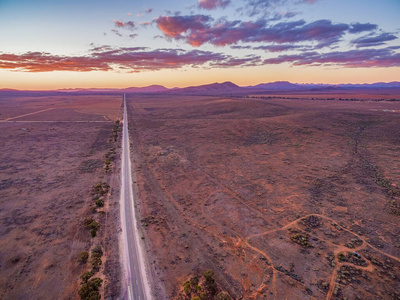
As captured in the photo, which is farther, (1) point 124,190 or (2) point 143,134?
(2) point 143,134

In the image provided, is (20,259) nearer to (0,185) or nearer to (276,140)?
(0,185)

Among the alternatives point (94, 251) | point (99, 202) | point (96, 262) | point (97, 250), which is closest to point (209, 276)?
point (96, 262)

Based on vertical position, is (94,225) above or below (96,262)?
above

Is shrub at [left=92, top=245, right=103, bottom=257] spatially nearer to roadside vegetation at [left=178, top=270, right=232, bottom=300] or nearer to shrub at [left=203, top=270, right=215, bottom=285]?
roadside vegetation at [left=178, top=270, right=232, bottom=300]

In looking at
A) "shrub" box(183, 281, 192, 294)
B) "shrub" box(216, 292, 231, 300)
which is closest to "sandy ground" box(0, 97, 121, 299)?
"shrub" box(183, 281, 192, 294)

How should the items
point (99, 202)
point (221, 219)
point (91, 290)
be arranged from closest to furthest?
1. point (91, 290)
2. point (221, 219)
3. point (99, 202)

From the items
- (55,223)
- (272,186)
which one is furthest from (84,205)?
(272,186)

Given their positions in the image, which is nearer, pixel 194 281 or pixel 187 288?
pixel 187 288

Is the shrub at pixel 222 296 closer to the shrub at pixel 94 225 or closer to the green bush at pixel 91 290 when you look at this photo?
the green bush at pixel 91 290

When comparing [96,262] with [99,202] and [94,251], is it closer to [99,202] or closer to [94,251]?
[94,251]
